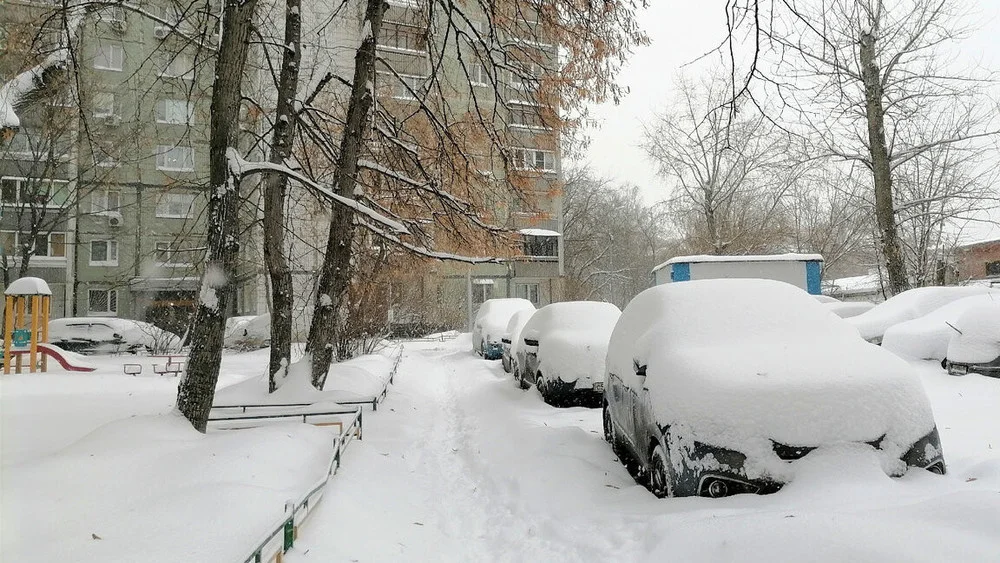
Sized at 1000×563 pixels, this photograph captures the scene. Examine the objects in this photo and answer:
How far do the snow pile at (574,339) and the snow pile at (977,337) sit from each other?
523cm

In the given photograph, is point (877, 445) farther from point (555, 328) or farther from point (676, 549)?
point (555, 328)

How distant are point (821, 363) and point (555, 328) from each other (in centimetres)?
615

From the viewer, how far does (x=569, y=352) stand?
945cm

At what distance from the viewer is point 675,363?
15.2 ft

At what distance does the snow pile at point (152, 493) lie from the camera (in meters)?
3.46

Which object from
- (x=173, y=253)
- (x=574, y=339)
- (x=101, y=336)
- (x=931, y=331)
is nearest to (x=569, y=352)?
(x=574, y=339)

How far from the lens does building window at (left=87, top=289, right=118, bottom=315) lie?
1377 inches

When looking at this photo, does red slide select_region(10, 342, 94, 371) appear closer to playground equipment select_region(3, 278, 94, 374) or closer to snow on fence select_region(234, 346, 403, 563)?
playground equipment select_region(3, 278, 94, 374)

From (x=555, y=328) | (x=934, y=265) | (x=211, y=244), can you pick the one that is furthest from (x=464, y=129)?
(x=934, y=265)

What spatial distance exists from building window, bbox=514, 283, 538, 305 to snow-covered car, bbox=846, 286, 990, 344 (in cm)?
2665

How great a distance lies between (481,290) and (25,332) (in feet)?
80.2

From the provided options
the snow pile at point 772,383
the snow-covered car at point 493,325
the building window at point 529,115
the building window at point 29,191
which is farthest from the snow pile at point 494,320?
the building window at point 29,191

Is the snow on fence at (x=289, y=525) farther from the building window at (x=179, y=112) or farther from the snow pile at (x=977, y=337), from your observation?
the snow pile at (x=977, y=337)

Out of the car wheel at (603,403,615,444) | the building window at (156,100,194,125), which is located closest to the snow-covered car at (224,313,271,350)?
the building window at (156,100,194,125)
